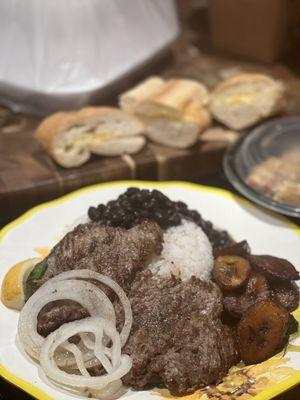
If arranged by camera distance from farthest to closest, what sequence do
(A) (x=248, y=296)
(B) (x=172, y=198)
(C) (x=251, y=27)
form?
(C) (x=251, y=27) < (B) (x=172, y=198) < (A) (x=248, y=296)

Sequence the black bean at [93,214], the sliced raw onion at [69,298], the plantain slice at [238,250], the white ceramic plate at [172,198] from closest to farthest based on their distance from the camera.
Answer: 1. the white ceramic plate at [172,198]
2. the sliced raw onion at [69,298]
3. the plantain slice at [238,250]
4. the black bean at [93,214]

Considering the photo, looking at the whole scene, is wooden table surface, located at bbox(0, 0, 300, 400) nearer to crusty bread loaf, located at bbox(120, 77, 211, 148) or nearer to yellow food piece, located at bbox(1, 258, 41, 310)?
crusty bread loaf, located at bbox(120, 77, 211, 148)

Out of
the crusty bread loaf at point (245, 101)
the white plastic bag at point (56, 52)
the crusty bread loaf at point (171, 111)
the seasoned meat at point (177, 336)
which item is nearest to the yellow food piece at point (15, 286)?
the seasoned meat at point (177, 336)

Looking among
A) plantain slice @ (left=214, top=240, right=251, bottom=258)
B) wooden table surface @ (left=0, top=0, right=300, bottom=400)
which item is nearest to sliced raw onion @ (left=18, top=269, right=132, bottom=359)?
plantain slice @ (left=214, top=240, right=251, bottom=258)

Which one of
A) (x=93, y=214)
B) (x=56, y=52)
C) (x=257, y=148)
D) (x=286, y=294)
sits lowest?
(x=257, y=148)

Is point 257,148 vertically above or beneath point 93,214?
beneath

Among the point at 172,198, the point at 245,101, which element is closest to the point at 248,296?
the point at 172,198

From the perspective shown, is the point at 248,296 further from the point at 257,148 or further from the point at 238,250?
the point at 257,148

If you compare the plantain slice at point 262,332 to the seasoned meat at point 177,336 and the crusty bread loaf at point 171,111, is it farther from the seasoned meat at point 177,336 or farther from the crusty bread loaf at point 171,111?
the crusty bread loaf at point 171,111
